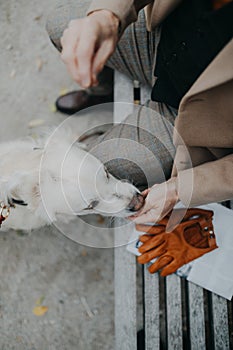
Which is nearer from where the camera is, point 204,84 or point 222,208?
point 204,84

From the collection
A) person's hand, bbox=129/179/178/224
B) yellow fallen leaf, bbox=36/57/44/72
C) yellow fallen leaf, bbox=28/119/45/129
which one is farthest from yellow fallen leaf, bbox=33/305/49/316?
yellow fallen leaf, bbox=36/57/44/72

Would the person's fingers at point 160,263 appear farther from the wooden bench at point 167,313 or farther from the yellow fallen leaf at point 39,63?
the yellow fallen leaf at point 39,63

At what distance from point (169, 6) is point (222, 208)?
0.80 m

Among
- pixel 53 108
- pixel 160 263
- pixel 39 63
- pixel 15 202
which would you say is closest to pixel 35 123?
pixel 53 108

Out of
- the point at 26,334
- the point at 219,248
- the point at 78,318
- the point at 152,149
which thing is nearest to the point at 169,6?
the point at 152,149

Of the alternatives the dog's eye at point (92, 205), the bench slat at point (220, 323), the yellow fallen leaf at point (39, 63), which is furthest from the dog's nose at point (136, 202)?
the yellow fallen leaf at point (39, 63)

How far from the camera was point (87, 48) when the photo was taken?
2.87 ft

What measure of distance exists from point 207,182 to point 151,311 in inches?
23.1

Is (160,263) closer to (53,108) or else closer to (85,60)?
(85,60)

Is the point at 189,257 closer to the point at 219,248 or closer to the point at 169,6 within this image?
the point at 219,248

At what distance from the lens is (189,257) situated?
5.07ft

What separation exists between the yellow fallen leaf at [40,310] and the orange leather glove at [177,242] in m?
0.60

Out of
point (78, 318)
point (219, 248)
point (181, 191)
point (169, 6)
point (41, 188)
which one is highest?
point (169, 6)

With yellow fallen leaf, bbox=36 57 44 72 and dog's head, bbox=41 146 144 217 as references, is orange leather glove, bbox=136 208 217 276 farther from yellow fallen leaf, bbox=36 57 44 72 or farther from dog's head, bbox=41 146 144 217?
yellow fallen leaf, bbox=36 57 44 72
